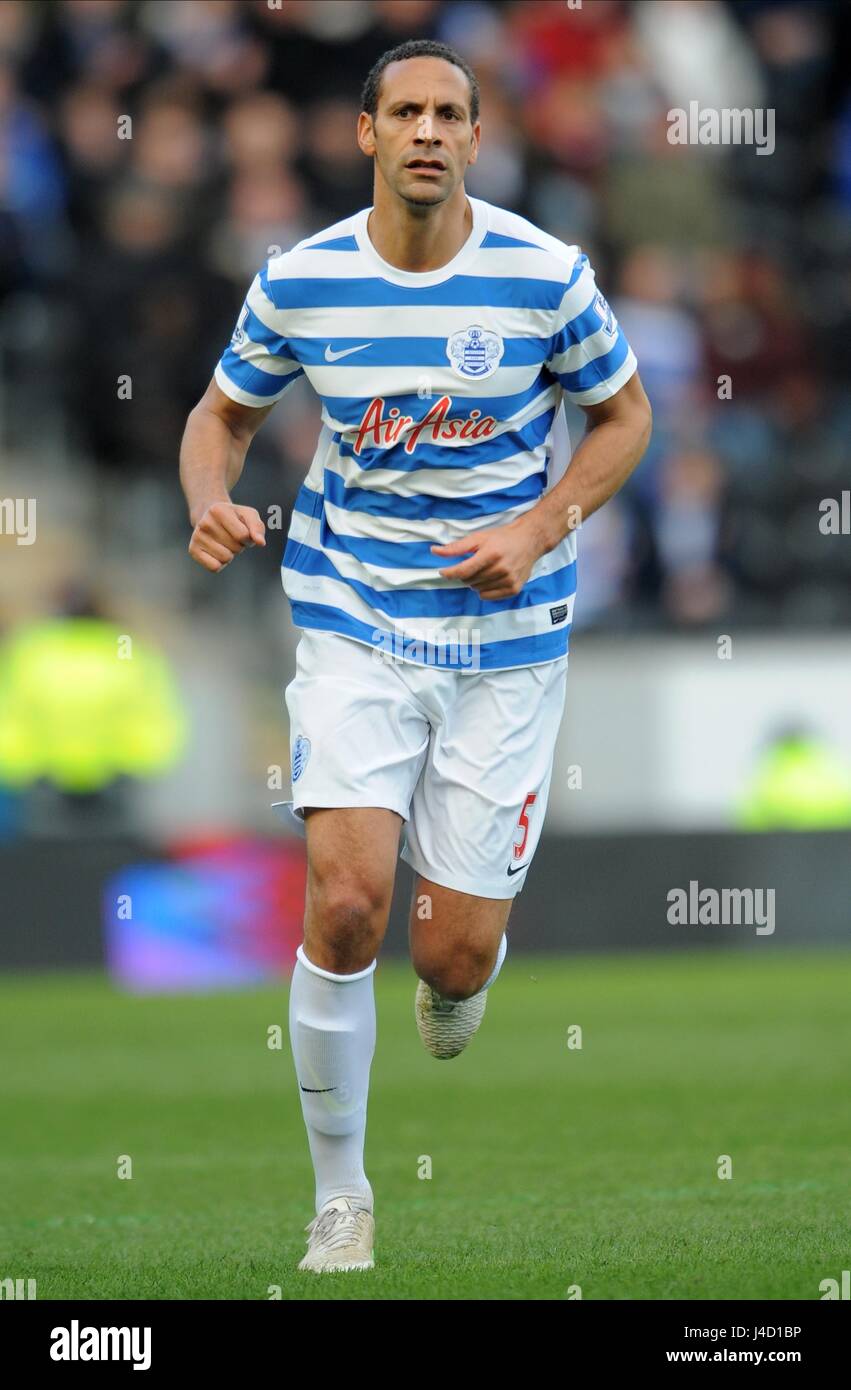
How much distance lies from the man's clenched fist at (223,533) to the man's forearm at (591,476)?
67cm

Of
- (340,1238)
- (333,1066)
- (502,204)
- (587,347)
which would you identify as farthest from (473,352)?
(502,204)

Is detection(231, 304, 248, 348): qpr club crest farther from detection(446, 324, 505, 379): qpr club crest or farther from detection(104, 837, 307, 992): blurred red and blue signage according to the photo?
detection(104, 837, 307, 992): blurred red and blue signage

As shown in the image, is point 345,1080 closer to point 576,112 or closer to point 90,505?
point 90,505

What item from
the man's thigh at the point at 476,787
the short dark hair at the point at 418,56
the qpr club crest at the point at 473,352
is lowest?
the man's thigh at the point at 476,787

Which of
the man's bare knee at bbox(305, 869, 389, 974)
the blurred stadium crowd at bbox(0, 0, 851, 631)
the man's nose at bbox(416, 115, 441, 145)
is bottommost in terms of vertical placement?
the man's bare knee at bbox(305, 869, 389, 974)

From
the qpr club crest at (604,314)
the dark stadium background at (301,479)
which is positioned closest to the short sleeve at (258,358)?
the qpr club crest at (604,314)

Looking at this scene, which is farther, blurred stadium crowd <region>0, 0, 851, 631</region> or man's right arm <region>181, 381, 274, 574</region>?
blurred stadium crowd <region>0, 0, 851, 631</region>

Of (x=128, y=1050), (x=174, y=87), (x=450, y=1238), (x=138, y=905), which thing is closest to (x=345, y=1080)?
(x=450, y=1238)

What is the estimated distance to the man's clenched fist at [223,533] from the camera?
207 inches

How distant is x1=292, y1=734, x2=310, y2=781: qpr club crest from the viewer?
548 cm

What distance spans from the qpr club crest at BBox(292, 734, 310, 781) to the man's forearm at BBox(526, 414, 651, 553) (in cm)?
73

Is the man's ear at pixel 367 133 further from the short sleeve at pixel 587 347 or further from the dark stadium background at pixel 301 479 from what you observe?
the dark stadium background at pixel 301 479

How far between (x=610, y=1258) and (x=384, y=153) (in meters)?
2.61

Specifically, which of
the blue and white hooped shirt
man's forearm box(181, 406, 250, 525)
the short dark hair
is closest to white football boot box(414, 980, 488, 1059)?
the blue and white hooped shirt
